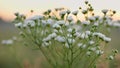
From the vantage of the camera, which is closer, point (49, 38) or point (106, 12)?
point (49, 38)

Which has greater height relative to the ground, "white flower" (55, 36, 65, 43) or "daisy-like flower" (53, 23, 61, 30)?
"daisy-like flower" (53, 23, 61, 30)

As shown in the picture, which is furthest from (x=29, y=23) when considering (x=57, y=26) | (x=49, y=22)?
(x=57, y=26)

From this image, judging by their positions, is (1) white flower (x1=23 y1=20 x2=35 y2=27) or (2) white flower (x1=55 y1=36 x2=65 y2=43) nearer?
(2) white flower (x1=55 y1=36 x2=65 y2=43)

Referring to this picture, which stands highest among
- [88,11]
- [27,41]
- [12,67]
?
[88,11]

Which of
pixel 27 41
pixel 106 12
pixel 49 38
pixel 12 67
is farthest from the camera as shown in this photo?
pixel 12 67

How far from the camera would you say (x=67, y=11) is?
16.4ft

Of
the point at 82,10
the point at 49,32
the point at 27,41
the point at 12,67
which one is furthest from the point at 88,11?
the point at 12,67

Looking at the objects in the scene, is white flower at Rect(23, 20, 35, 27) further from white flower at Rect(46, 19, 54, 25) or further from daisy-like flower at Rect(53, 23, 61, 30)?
daisy-like flower at Rect(53, 23, 61, 30)

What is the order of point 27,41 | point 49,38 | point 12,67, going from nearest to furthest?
1. point 49,38
2. point 27,41
3. point 12,67

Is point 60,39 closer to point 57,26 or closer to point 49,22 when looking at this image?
point 57,26

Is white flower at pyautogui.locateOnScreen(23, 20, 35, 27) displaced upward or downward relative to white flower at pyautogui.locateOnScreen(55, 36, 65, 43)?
upward

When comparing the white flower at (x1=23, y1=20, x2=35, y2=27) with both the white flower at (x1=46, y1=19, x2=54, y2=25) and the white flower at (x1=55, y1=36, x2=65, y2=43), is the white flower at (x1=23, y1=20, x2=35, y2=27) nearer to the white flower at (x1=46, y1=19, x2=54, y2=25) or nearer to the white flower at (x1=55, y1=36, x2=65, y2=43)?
the white flower at (x1=46, y1=19, x2=54, y2=25)

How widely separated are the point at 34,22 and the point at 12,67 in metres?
3.75

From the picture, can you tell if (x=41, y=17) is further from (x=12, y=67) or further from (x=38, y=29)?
(x=12, y=67)
